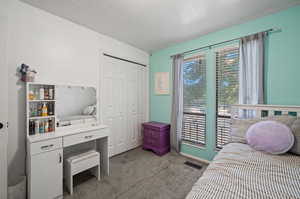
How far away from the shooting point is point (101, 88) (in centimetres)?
242

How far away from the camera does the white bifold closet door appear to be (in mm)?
2535

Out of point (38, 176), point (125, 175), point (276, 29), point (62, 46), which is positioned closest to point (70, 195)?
point (38, 176)

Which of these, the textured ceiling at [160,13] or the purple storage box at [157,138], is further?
the purple storage box at [157,138]

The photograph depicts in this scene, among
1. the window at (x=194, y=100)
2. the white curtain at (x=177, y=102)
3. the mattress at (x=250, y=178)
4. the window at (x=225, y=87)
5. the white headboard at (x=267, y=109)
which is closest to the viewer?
the mattress at (x=250, y=178)

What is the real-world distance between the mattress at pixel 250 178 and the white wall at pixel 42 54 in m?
2.14

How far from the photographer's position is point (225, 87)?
220 cm

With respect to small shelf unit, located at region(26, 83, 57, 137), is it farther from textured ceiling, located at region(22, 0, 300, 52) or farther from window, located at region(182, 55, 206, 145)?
window, located at region(182, 55, 206, 145)

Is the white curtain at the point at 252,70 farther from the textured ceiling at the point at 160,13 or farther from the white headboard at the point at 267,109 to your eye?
the textured ceiling at the point at 160,13

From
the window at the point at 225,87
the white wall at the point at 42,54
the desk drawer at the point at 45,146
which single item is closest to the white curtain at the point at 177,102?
the window at the point at 225,87

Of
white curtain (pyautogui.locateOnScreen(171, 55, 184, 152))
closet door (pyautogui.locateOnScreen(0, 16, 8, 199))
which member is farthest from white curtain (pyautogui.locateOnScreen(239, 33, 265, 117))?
closet door (pyautogui.locateOnScreen(0, 16, 8, 199))

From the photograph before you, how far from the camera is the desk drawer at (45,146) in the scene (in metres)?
1.36

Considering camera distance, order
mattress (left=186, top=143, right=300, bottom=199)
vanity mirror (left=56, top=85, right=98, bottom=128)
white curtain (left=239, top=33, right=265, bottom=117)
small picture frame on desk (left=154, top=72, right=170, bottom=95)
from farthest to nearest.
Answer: small picture frame on desk (left=154, top=72, right=170, bottom=95) < vanity mirror (left=56, top=85, right=98, bottom=128) < white curtain (left=239, top=33, right=265, bottom=117) < mattress (left=186, top=143, right=300, bottom=199)

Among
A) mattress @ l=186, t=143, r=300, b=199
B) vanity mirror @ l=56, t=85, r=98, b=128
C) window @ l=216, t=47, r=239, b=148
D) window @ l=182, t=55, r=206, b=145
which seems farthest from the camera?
window @ l=182, t=55, r=206, b=145

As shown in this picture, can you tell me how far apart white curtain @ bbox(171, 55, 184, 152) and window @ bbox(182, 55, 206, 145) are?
10cm
